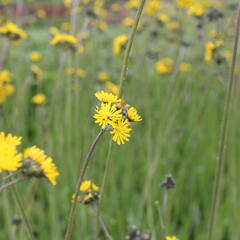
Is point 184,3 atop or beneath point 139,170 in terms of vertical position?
atop

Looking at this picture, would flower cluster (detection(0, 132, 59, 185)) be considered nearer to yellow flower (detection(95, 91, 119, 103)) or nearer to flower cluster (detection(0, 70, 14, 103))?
yellow flower (detection(95, 91, 119, 103))

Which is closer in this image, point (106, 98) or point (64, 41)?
point (106, 98)

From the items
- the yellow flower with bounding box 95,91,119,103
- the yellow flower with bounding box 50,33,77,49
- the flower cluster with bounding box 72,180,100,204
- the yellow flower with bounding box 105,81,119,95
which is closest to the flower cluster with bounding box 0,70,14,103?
the yellow flower with bounding box 50,33,77,49

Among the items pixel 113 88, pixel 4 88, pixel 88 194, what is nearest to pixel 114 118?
pixel 88 194

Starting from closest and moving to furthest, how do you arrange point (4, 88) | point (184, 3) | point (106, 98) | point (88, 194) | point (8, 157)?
point (8, 157), point (106, 98), point (88, 194), point (4, 88), point (184, 3)

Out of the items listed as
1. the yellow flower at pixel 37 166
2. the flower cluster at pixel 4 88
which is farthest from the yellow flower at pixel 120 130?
the flower cluster at pixel 4 88

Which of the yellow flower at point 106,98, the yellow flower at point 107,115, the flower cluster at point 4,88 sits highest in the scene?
the flower cluster at point 4,88

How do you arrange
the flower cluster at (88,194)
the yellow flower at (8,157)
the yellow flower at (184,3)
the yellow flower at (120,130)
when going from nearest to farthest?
the yellow flower at (8,157) → the yellow flower at (120,130) → the flower cluster at (88,194) → the yellow flower at (184,3)

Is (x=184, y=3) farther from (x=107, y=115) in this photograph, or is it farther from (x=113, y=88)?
(x=107, y=115)

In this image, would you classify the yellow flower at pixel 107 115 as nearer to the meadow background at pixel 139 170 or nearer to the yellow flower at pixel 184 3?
the meadow background at pixel 139 170

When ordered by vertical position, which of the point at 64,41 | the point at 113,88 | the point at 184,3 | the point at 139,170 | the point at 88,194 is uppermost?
the point at 184,3
